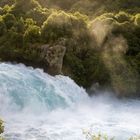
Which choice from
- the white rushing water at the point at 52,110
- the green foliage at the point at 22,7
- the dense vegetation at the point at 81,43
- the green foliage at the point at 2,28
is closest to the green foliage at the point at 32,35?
the dense vegetation at the point at 81,43

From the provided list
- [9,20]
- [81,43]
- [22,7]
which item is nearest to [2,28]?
[9,20]

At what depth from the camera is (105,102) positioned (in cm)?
2623

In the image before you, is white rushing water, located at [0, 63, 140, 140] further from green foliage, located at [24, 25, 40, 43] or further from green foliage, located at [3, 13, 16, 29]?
green foliage, located at [3, 13, 16, 29]

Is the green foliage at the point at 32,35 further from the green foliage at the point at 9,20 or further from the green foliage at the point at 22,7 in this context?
the green foliage at the point at 22,7

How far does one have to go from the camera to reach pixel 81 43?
93.9ft

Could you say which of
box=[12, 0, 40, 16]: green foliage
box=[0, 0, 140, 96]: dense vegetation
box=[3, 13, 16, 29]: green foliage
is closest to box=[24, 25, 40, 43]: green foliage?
box=[0, 0, 140, 96]: dense vegetation

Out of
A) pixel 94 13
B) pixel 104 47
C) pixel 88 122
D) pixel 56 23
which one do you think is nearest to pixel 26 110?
pixel 88 122

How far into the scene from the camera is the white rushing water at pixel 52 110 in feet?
62.7

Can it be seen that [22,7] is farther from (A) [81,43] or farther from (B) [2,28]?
(A) [81,43]

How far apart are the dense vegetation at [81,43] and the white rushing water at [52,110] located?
167 centimetres

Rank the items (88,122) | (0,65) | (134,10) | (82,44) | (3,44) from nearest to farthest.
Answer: (88,122) → (0,65) → (3,44) → (82,44) → (134,10)

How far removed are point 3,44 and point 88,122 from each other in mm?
8515

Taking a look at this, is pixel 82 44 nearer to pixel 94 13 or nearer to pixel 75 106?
pixel 75 106

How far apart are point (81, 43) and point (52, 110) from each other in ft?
25.2
